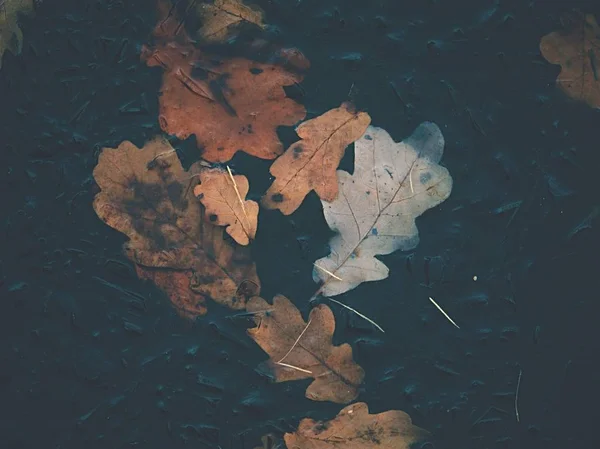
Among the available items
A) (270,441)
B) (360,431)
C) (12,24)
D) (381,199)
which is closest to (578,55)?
(381,199)

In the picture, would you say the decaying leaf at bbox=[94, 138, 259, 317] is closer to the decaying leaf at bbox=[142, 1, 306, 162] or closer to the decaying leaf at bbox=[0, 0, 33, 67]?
the decaying leaf at bbox=[142, 1, 306, 162]

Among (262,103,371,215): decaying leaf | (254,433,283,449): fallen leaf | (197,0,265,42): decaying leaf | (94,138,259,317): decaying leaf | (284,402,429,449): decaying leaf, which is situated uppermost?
(197,0,265,42): decaying leaf

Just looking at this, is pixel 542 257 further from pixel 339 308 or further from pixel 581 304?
pixel 339 308

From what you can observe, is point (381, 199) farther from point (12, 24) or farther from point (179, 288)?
point (12, 24)

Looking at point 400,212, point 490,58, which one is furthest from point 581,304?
point 490,58

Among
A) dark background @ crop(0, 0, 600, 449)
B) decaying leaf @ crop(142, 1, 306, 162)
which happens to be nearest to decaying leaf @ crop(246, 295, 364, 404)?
dark background @ crop(0, 0, 600, 449)

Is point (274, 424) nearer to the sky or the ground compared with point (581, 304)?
nearer to the ground
